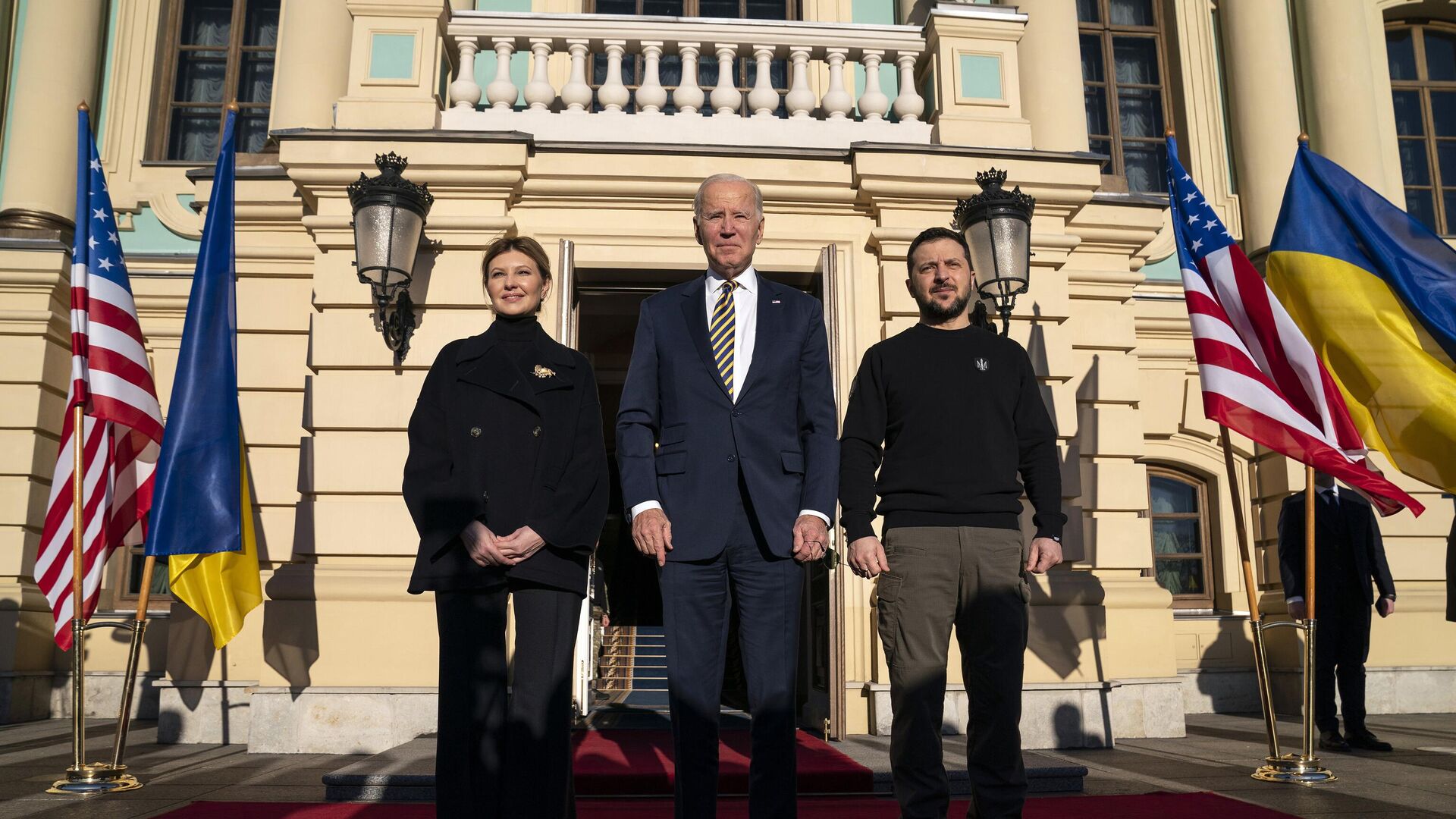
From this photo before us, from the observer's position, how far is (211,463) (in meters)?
5.54

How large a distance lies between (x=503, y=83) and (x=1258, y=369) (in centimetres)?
473

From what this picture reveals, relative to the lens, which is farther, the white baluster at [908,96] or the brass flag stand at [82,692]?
the white baluster at [908,96]

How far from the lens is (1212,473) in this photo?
10094 mm

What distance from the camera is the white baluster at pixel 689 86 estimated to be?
7.01 m

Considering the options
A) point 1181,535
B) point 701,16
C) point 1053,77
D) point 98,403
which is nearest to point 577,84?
point 701,16

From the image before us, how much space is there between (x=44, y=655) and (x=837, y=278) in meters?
6.86

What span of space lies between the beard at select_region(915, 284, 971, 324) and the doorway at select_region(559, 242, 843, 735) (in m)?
1.55

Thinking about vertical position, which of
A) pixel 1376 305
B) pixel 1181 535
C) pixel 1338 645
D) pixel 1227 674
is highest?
pixel 1376 305

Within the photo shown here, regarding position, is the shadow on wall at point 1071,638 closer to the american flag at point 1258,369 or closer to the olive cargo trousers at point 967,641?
the american flag at point 1258,369

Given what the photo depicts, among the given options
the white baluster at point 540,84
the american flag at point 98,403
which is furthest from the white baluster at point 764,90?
the american flag at point 98,403

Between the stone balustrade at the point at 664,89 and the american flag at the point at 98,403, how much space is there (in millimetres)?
2166

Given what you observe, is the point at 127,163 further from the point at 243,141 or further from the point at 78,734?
the point at 78,734

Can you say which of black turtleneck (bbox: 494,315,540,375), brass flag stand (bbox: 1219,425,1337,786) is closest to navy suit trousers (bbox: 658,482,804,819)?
black turtleneck (bbox: 494,315,540,375)

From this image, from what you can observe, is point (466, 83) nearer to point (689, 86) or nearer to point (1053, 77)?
point (689, 86)
